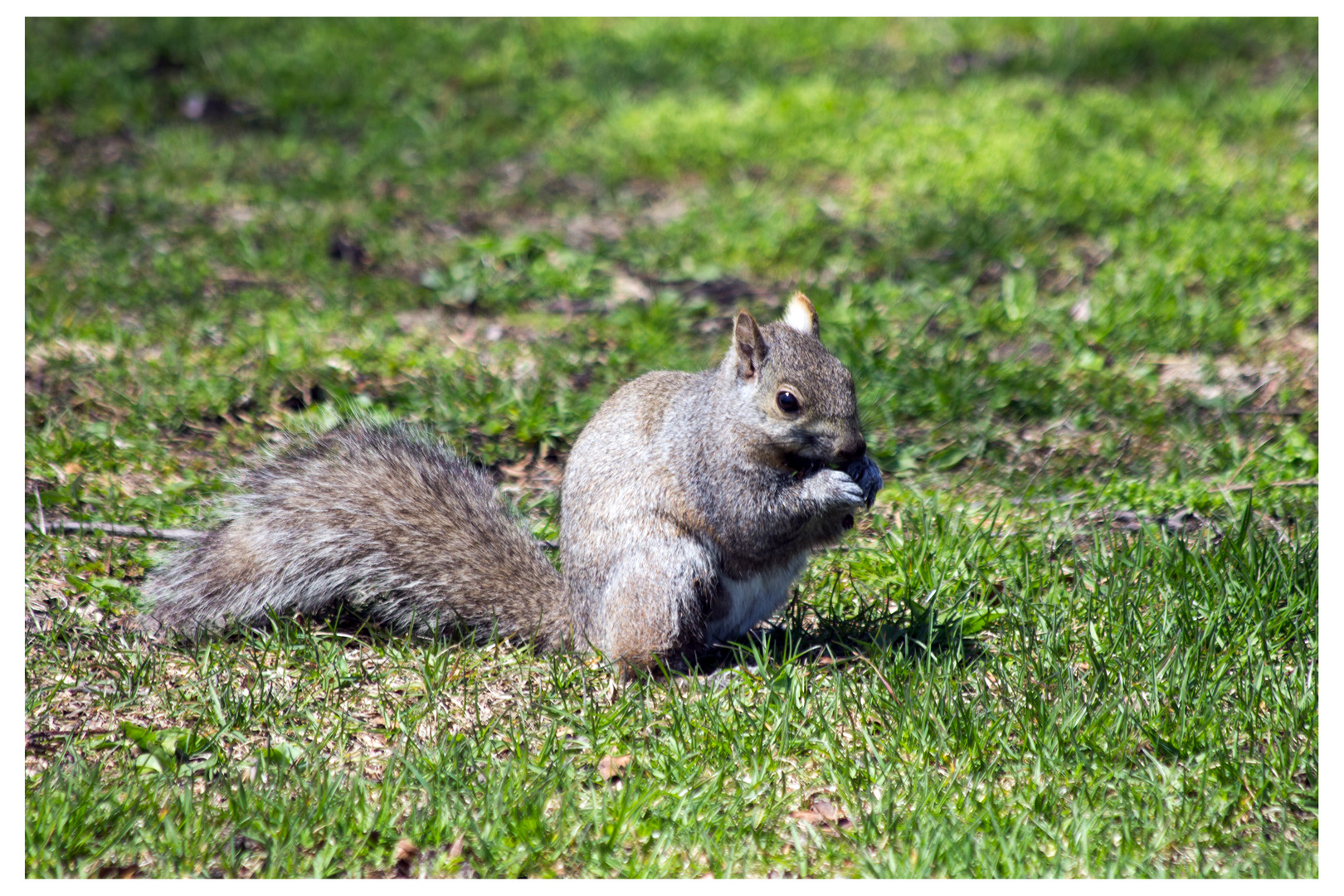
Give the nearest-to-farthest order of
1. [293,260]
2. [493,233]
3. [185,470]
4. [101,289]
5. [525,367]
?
[185,470] < [525,367] < [101,289] < [293,260] < [493,233]

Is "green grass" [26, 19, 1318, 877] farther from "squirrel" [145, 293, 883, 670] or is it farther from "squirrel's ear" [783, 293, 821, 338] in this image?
"squirrel's ear" [783, 293, 821, 338]

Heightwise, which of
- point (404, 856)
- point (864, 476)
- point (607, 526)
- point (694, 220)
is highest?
point (694, 220)

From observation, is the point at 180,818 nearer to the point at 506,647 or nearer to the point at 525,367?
the point at 506,647

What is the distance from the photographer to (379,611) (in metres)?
2.85

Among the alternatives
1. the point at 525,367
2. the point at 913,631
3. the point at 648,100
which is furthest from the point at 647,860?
the point at 648,100

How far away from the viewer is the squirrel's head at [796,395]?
261 cm

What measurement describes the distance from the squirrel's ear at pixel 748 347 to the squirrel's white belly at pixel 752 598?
47 cm

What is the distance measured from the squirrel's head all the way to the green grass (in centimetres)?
45

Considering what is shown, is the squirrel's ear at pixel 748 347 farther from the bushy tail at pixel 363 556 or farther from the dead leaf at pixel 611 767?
the dead leaf at pixel 611 767

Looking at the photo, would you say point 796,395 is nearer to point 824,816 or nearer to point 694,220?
point 824,816

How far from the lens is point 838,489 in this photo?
2.65 m

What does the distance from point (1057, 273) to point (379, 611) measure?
3.28 meters

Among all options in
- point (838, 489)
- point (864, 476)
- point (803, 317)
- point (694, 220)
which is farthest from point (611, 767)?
point (694, 220)

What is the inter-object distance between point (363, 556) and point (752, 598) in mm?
901
